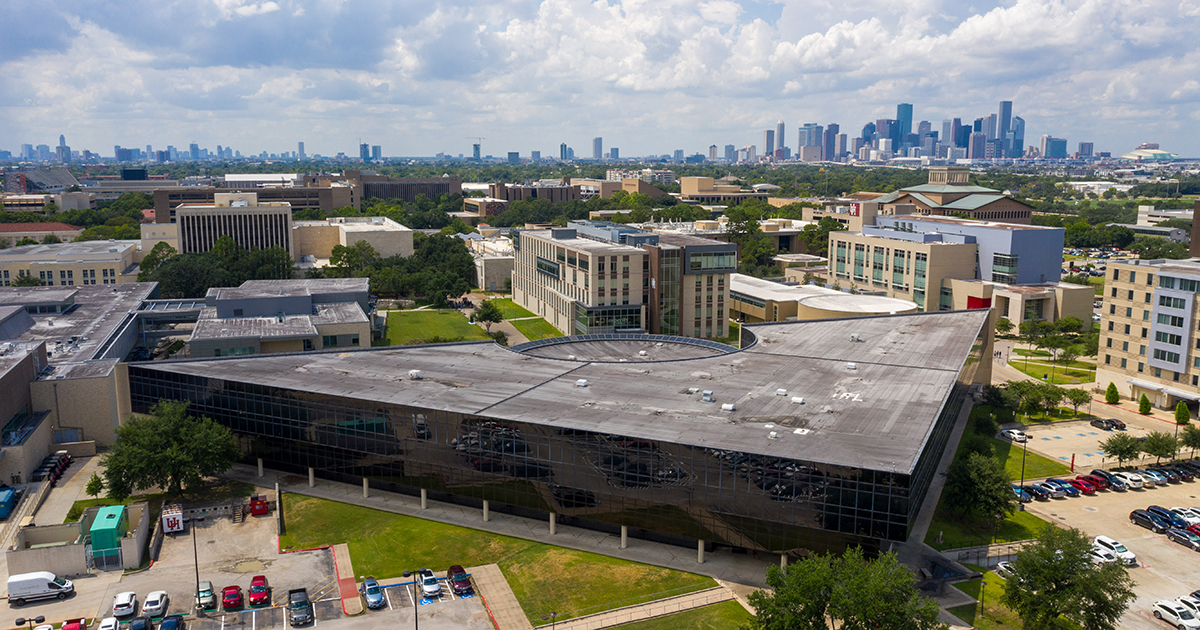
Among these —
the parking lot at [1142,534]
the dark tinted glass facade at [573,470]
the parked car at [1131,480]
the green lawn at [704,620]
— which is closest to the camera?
the green lawn at [704,620]

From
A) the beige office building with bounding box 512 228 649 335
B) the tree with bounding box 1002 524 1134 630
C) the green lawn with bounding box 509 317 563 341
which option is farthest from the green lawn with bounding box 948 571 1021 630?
the green lawn with bounding box 509 317 563 341

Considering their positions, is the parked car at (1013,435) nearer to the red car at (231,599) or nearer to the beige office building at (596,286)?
the beige office building at (596,286)

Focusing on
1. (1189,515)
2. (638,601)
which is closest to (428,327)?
(638,601)

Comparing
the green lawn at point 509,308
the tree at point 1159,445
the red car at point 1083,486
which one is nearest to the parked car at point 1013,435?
the tree at point 1159,445

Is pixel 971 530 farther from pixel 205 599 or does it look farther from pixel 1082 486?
pixel 205 599

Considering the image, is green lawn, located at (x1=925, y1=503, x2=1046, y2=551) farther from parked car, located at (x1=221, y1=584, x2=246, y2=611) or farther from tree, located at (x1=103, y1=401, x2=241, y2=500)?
tree, located at (x1=103, y1=401, x2=241, y2=500)

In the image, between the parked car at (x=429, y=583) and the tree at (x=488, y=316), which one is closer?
the parked car at (x=429, y=583)

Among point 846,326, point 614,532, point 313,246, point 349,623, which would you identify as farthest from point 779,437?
point 313,246
